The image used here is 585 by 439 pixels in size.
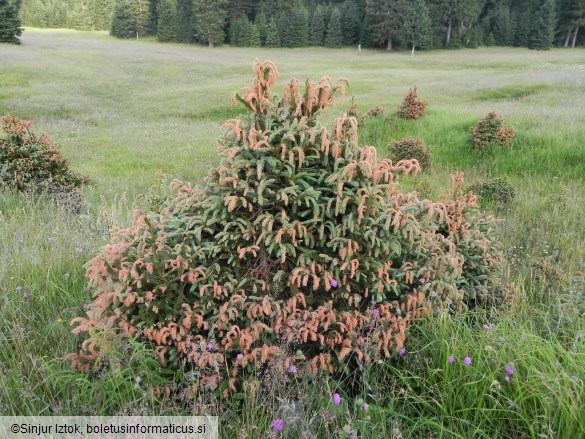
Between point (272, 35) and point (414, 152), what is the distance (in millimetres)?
68089

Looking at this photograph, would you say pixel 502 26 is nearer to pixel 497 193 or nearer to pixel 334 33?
pixel 334 33

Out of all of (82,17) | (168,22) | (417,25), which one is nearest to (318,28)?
(417,25)

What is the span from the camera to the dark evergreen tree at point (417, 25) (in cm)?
6506

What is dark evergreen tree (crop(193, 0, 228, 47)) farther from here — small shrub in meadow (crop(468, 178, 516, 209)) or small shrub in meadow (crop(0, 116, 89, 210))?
small shrub in meadow (crop(468, 178, 516, 209))

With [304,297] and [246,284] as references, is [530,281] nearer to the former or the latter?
[304,297]

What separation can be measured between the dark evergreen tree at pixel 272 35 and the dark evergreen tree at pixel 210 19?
7453 millimetres

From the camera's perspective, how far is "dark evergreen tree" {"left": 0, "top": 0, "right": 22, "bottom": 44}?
50031mm

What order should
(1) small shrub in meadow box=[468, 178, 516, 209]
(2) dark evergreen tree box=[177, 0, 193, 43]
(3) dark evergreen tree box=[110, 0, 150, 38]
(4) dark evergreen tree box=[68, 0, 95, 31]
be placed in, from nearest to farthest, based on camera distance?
(1) small shrub in meadow box=[468, 178, 516, 209] < (2) dark evergreen tree box=[177, 0, 193, 43] < (3) dark evergreen tree box=[110, 0, 150, 38] < (4) dark evergreen tree box=[68, 0, 95, 31]

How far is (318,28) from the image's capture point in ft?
240

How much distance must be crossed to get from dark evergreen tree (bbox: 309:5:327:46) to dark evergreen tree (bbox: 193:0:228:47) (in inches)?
558

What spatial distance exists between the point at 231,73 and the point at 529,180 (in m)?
37.1

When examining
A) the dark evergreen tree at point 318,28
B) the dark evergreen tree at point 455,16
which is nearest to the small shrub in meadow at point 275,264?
the dark evergreen tree at point 455,16

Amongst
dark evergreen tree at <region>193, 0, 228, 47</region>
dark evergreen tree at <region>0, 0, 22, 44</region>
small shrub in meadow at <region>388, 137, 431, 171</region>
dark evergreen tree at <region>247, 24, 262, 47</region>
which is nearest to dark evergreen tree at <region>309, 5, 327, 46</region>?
dark evergreen tree at <region>247, 24, 262, 47</region>

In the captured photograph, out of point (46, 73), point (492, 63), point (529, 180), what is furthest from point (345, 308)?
point (492, 63)
